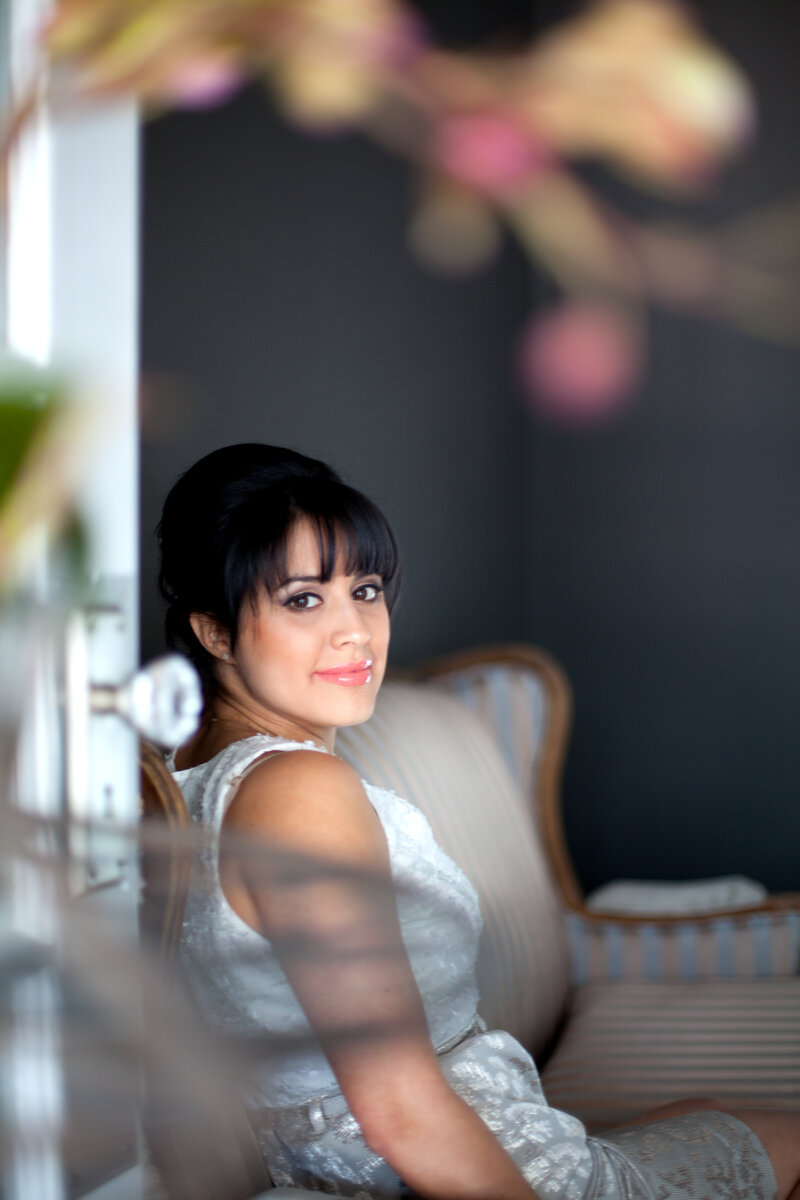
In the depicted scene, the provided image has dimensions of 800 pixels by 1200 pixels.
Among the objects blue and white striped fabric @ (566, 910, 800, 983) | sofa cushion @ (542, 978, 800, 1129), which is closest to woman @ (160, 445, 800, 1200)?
sofa cushion @ (542, 978, 800, 1129)

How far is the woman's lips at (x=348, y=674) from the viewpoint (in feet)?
3.08

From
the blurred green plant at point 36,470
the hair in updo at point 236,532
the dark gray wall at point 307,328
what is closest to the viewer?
the blurred green plant at point 36,470

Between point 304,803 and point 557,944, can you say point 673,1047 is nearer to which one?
point 557,944

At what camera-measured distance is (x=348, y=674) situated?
0.94 metres

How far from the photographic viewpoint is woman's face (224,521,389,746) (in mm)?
892

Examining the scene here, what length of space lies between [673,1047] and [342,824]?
0.83 m

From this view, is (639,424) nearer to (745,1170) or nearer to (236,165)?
(236,165)

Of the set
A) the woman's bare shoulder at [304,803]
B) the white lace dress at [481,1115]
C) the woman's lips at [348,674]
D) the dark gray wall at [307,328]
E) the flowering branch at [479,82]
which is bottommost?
the white lace dress at [481,1115]

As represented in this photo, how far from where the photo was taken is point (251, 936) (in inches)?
26.7

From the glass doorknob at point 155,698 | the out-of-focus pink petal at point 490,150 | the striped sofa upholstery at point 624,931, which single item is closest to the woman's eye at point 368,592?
the glass doorknob at point 155,698

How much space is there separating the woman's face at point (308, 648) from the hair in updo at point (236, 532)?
1 cm

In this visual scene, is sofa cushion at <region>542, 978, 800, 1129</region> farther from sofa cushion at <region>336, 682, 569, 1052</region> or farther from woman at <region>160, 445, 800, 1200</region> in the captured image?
woman at <region>160, 445, 800, 1200</region>

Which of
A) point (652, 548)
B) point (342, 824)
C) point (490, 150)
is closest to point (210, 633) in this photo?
point (342, 824)

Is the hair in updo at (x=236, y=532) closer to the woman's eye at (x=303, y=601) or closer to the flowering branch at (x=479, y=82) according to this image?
the woman's eye at (x=303, y=601)
